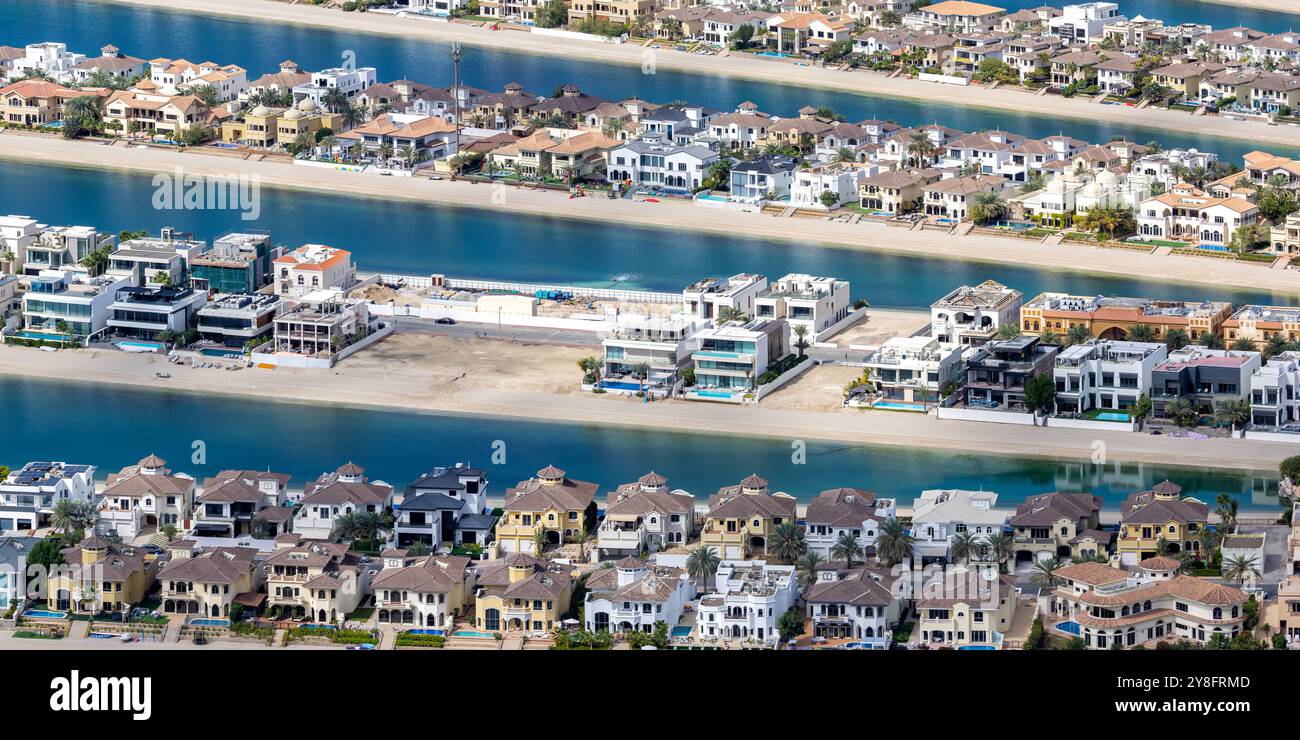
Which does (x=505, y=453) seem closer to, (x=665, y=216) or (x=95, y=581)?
(x=95, y=581)

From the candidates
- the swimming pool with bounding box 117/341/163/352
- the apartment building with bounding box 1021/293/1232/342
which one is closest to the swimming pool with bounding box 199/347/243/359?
the swimming pool with bounding box 117/341/163/352

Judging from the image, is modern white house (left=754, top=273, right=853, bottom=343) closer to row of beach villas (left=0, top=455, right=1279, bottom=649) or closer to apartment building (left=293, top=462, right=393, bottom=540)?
row of beach villas (left=0, top=455, right=1279, bottom=649)

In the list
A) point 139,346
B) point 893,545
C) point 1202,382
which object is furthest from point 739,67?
point 893,545

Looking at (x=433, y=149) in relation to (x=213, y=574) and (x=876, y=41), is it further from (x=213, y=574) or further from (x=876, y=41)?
(x=213, y=574)
